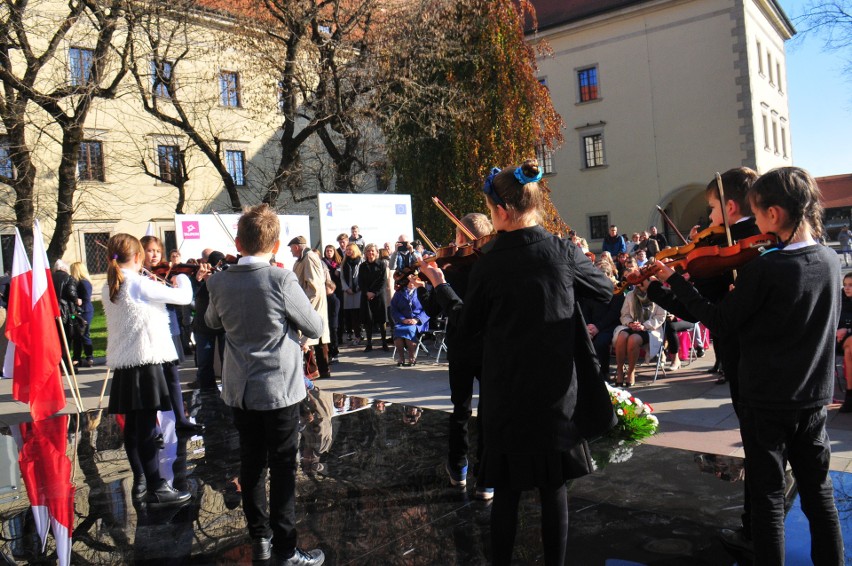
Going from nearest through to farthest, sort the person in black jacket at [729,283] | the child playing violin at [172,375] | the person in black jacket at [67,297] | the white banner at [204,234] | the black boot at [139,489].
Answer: the person in black jacket at [729,283] → the black boot at [139,489] → the child playing violin at [172,375] → the person in black jacket at [67,297] → the white banner at [204,234]

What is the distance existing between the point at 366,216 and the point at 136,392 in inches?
419

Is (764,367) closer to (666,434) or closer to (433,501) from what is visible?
(433,501)

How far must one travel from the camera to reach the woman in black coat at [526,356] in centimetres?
292

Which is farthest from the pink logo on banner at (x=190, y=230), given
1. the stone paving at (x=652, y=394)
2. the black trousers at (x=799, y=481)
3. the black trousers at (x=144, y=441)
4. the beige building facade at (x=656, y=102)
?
the beige building facade at (x=656, y=102)

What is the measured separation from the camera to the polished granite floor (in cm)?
381

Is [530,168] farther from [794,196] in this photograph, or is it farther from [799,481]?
[799,481]

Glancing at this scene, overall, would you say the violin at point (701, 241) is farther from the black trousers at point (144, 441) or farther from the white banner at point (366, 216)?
the white banner at point (366, 216)

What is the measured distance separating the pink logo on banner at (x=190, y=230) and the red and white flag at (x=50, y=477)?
6357 mm

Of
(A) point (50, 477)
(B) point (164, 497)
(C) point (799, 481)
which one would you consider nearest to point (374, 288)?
(A) point (50, 477)

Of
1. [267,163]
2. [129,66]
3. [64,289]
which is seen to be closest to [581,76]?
[267,163]

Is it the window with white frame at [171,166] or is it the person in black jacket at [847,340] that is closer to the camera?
the person in black jacket at [847,340]

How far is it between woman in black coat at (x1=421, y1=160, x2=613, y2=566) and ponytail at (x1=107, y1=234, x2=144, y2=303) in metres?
2.76

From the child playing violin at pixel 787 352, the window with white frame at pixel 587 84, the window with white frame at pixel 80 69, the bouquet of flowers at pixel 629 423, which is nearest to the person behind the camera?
the child playing violin at pixel 787 352

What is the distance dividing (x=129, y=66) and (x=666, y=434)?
15.7 meters
